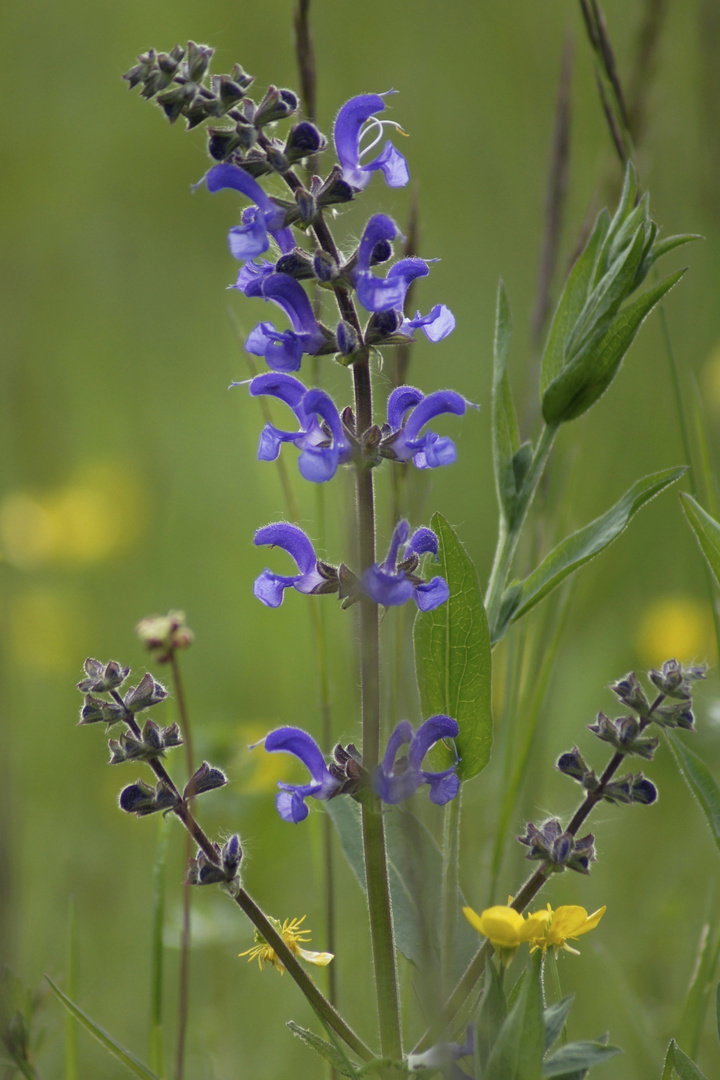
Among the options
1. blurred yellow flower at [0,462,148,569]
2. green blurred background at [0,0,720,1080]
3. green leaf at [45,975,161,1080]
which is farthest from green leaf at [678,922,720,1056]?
blurred yellow flower at [0,462,148,569]

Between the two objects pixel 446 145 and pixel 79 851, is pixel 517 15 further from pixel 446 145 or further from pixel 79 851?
pixel 79 851

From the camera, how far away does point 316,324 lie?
1.20 meters

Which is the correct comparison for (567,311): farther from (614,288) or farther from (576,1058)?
(576,1058)

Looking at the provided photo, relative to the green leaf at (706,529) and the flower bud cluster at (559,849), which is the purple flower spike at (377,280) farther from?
the flower bud cluster at (559,849)

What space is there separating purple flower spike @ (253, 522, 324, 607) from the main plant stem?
0.31 feet

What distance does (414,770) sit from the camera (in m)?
1.15

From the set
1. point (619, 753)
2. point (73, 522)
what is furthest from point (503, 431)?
point (73, 522)

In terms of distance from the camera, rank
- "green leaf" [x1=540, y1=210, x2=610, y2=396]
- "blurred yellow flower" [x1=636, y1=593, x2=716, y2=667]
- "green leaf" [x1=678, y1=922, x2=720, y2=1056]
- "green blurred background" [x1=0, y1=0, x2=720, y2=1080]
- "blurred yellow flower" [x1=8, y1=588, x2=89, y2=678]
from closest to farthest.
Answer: "green leaf" [x1=678, y1=922, x2=720, y2=1056], "green leaf" [x1=540, y1=210, x2=610, y2=396], "green blurred background" [x1=0, y1=0, x2=720, y2=1080], "blurred yellow flower" [x1=636, y1=593, x2=716, y2=667], "blurred yellow flower" [x1=8, y1=588, x2=89, y2=678]

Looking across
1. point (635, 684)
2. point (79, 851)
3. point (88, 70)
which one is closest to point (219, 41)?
point (88, 70)

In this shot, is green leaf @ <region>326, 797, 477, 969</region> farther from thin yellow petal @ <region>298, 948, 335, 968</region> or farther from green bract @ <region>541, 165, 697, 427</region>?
green bract @ <region>541, 165, 697, 427</region>

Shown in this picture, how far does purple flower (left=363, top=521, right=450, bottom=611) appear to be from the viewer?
1080 millimetres

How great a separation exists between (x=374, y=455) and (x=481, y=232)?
3892mm

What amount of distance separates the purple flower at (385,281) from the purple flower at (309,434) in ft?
0.41

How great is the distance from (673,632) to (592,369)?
197cm
